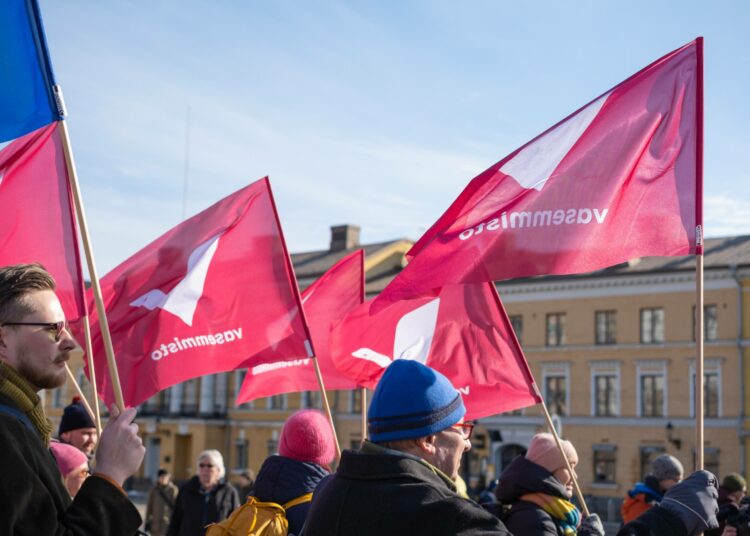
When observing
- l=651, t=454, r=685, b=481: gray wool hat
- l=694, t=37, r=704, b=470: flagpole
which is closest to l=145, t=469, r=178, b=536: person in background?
l=651, t=454, r=685, b=481: gray wool hat

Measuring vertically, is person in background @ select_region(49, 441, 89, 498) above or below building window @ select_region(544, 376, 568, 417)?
below

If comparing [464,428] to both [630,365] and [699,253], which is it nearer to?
[699,253]

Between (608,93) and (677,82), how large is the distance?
1.33 feet

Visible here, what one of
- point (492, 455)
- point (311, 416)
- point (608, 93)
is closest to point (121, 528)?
point (311, 416)

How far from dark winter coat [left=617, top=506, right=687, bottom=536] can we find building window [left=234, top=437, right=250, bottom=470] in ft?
182

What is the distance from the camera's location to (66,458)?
17.6ft

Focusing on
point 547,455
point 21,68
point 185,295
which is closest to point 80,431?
point 185,295

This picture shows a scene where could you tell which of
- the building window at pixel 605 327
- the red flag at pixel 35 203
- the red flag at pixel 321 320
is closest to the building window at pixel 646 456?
the building window at pixel 605 327

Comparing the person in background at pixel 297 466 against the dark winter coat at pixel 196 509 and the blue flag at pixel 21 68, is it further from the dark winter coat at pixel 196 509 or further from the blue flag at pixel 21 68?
the dark winter coat at pixel 196 509

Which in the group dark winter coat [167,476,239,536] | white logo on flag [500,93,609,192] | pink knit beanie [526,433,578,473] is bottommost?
dark winter coat [167,476,239,536]

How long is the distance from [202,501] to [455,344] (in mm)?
3050

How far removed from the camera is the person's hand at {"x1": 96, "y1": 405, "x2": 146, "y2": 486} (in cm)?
299

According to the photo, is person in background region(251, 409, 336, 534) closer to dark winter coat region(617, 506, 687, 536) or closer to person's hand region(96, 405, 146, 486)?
dark winter coat region(617, 506, 687, 536)

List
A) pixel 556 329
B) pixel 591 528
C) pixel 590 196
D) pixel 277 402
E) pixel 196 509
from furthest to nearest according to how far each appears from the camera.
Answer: pixel 277 402 → pixel 556 329 → pixel 196 509 → pixel 590 196 → pixel 591 528
